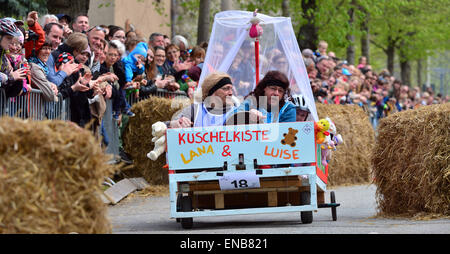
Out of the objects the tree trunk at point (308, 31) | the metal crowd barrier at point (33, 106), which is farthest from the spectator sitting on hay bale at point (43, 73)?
the tree trunk at point (308, 31)

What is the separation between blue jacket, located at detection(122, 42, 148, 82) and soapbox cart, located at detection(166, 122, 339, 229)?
5.13m

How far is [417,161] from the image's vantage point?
1074cm

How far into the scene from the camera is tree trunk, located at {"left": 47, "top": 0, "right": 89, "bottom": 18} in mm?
17625

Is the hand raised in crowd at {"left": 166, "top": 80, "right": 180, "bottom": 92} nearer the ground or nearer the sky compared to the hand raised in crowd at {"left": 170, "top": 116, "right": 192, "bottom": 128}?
nearer the sky

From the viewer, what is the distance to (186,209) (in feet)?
34.3

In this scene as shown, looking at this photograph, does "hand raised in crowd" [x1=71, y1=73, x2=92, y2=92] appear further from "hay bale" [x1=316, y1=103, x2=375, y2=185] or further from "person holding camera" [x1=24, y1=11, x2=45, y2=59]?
"hay bale" [x1=316, y1=103, x2=375, y2=185]

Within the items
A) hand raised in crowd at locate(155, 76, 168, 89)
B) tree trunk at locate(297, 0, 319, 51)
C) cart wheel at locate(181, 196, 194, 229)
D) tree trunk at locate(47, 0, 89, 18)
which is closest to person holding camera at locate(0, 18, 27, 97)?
cart wheel at locate(181, 196, 194, 229)

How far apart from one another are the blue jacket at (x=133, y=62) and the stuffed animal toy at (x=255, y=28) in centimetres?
317

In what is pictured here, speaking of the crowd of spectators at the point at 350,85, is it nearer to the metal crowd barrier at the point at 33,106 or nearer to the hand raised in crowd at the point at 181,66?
the hand raised in crowd at the point at 181,66

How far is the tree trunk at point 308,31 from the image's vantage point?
2719 cm

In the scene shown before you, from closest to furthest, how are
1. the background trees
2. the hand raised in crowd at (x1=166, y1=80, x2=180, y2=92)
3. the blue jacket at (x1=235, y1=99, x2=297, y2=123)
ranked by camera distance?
the blue jacket at (x1=235, y1=99, x2=297, y2=123) → the hand raised in crowd at (x1=166, y1=80, x2=180, y2=92) → the background trees

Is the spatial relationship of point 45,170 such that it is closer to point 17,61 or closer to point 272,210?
point 272,210
